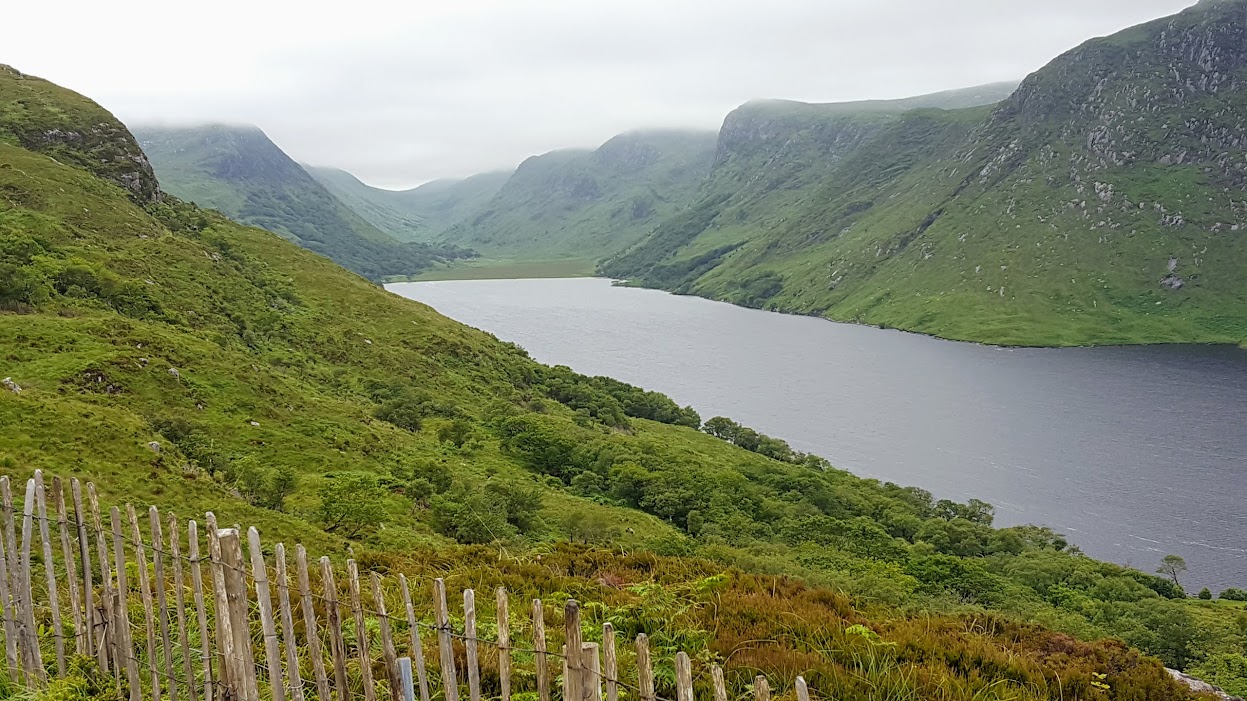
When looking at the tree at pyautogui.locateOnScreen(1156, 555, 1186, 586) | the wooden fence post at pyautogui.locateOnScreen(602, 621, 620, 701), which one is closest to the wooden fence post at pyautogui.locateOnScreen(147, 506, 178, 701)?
the wooden fence post at pyautogui.locateOnScreen(602, 621, 620, 701)

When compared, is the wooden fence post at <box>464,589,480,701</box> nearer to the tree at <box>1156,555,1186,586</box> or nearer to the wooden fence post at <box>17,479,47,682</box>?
the wooden fence post at <box>17,479,47,682</box>

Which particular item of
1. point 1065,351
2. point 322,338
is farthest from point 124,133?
point 1065,351

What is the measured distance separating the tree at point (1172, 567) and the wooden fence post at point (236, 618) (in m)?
77.9

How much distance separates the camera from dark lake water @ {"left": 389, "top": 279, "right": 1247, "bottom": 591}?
7638 centimetres

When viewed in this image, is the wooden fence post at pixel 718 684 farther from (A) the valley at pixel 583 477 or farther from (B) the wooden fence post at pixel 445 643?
(B) the wooden fence post at pixel 445 643

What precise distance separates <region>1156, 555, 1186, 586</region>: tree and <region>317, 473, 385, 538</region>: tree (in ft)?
221

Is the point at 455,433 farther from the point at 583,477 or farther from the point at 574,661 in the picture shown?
the point at 574,661

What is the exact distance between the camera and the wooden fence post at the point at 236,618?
667 cm

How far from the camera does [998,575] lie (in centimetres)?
5556

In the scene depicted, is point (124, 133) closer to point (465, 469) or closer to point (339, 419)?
point (339, 419)

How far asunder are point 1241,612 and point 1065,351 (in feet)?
408

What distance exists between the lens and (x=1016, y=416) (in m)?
110

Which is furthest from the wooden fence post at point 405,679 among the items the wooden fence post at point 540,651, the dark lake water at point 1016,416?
the dark lake water at point 1016,416

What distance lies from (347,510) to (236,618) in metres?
26.8
